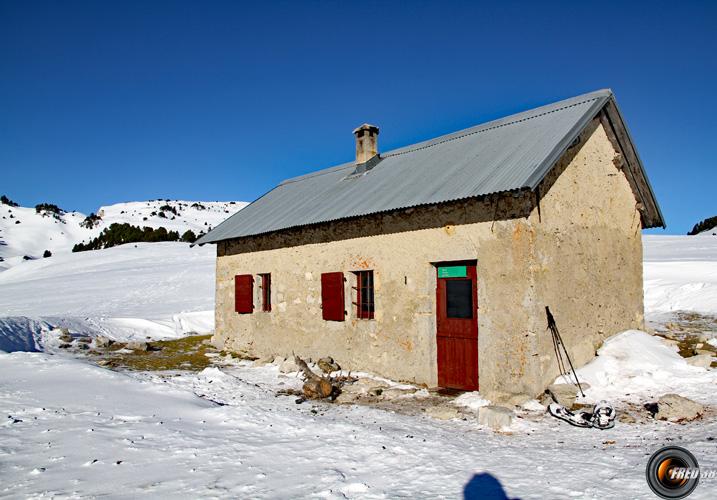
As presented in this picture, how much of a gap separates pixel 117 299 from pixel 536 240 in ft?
77.6

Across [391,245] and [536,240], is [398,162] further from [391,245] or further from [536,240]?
[536,240]

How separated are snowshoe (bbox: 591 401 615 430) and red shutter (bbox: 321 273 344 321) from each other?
5.49 m

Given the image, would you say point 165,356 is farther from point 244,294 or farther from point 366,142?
point 366,142

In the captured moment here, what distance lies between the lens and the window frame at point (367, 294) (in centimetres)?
1041

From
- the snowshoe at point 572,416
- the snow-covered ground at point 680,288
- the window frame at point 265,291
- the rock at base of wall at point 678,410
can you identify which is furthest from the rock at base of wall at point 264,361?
the snow-covered ground at point 680,288

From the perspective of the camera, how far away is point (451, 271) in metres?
8.94

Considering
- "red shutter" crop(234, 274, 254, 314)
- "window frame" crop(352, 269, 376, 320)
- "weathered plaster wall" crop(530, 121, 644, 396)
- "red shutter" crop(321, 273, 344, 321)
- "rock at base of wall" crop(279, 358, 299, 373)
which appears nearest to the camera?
"weathered plaster wall" crop(530, 121, 644, 396)

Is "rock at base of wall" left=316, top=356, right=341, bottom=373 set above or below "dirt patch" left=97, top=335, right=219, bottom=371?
above

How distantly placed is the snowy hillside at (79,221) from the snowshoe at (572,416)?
67.8m

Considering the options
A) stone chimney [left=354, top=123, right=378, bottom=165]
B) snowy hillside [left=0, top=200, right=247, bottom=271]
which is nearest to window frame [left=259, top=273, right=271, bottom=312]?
stone chimney [left=354, top=123, right=378, bottom=165]

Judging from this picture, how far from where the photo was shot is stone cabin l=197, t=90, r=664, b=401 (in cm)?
795

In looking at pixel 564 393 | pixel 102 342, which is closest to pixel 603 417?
pixel 564 393

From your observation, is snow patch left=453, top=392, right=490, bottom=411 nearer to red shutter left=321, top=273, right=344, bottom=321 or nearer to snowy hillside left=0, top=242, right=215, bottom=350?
red shutter left=321, top=273, right=344, bottom=321

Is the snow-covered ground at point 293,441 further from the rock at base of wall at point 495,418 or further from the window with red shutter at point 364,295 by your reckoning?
the window with red shutter at point 364,295
